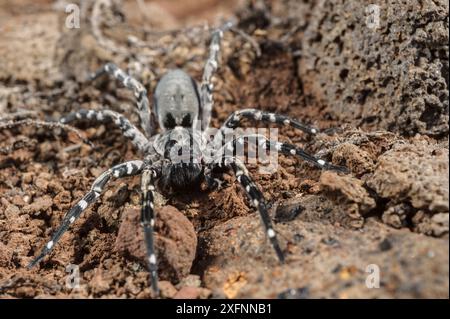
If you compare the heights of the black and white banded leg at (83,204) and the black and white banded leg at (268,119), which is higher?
the black and white banded leg at (268,119)

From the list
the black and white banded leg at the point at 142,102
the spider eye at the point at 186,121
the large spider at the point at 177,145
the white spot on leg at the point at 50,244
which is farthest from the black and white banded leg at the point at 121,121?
the white spot on leg at the point at 50,244

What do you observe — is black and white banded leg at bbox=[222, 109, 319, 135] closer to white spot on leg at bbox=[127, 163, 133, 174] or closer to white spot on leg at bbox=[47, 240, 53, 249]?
white spot on leg at bbox=[127, 163, 133, 174]

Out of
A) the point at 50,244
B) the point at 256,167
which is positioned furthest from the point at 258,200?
the point at 50,244

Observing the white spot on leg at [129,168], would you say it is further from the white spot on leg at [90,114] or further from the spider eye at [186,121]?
the white spot on leg at [90,114]


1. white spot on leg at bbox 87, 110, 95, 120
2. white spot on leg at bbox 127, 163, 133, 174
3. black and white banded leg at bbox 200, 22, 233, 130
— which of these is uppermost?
black and white banded leg at bbox 200, 22, 233, 130

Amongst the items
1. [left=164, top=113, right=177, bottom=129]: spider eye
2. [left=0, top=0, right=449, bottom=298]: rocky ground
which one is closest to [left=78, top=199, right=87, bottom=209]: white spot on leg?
[left=0, top=0, right=449, bottom=298]: rocky ground

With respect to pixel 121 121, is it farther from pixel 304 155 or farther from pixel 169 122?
pixel 304 155

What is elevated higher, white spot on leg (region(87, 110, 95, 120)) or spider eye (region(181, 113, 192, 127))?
white spot on leg (region(87, 110, 95, 120))
